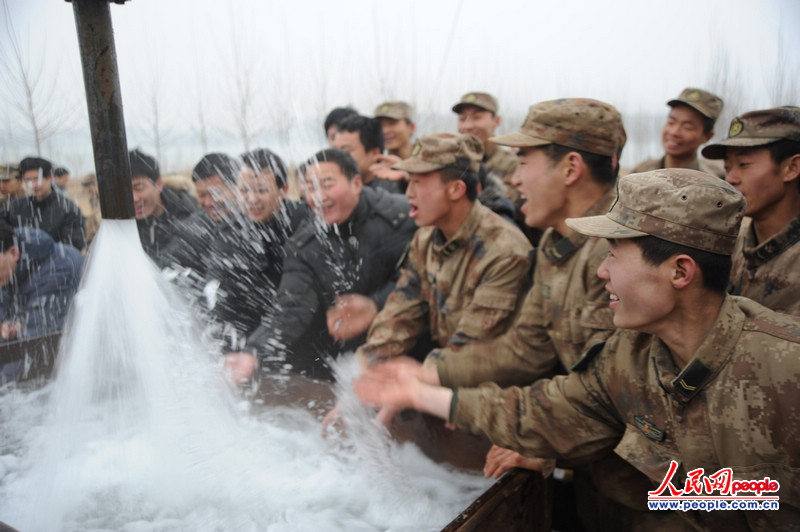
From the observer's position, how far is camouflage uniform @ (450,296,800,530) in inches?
46.4

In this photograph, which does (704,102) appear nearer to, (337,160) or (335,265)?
(337,160)

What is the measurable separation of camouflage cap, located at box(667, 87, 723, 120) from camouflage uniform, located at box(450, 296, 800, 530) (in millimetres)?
2583

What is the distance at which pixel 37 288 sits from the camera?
3641 millimetres

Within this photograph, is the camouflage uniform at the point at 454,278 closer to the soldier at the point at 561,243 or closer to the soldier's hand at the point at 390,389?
the soldier at the point at 561,243

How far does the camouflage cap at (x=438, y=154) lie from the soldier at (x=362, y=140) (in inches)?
54.3

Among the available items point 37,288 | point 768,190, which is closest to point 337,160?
point 768,190

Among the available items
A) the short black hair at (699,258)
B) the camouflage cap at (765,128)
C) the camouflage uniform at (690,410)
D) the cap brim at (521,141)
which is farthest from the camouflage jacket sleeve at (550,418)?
the camouflage cap at (765,128)

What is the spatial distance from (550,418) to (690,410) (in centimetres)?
39

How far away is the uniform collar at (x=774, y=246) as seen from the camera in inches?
75.5

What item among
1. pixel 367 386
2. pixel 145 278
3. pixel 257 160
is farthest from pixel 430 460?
pixel 257 160

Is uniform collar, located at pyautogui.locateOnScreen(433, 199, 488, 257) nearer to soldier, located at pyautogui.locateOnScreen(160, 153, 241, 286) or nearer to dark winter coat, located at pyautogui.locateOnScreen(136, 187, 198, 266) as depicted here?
soldier, located at pyautogui.locateOnScreen(160, 153, 241, 286)

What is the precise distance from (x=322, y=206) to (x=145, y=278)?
1.47 metres

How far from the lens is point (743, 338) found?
127 centimetres

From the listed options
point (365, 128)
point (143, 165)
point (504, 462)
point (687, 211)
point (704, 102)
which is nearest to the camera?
point (687, 211)
